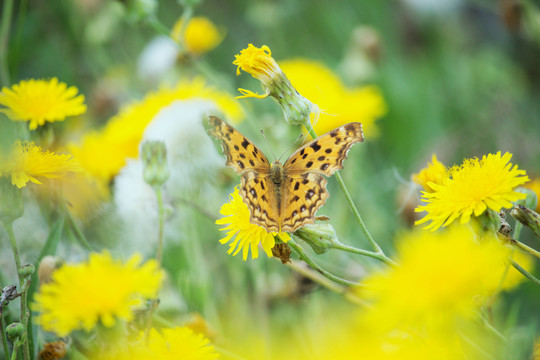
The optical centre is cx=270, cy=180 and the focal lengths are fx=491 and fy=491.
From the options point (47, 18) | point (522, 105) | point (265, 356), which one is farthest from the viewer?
point (47, 18)

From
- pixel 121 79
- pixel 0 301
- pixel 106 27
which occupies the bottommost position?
pixel 0 301

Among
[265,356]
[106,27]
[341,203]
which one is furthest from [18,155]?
[106,27]

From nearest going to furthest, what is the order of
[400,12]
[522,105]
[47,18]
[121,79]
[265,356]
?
[265,356] < [522,105] < [121,79] < [47,18] < [400,12]

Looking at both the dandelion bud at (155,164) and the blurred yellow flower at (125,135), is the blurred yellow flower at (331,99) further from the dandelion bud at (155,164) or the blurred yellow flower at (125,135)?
the dandelion bud at (155,164)

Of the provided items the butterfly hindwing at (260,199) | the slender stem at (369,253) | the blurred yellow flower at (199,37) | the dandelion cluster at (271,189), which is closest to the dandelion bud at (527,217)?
the dandelion cluster at (271,189)

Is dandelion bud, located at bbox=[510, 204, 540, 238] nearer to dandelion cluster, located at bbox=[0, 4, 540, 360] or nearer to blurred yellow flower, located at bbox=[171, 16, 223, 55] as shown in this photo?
dandelion cluster, located at bbox=[0, 4, 540, 360]

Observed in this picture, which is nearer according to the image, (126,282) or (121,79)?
(126,282)

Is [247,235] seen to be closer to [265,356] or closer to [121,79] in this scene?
[265,356]

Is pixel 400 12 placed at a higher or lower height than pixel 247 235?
higher
